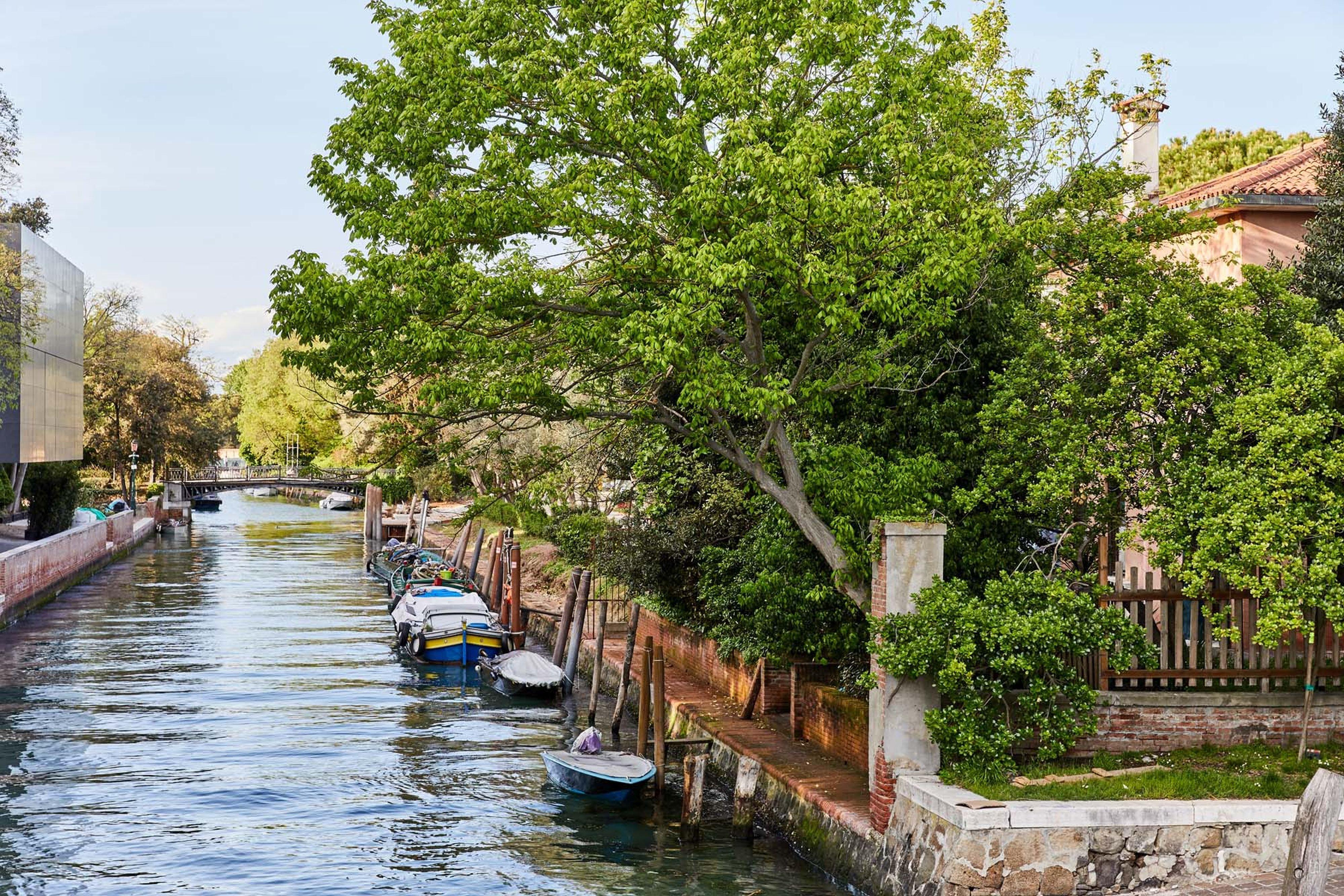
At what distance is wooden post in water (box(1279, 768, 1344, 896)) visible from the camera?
306 inches

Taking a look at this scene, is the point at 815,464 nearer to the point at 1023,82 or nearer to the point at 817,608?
the point at 817,608

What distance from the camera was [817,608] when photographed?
654 inches

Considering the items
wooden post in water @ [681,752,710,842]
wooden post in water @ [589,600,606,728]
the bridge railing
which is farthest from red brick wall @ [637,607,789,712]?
the bridge railing

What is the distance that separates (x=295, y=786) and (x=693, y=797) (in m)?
6.43

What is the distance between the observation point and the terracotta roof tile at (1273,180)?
23.0m

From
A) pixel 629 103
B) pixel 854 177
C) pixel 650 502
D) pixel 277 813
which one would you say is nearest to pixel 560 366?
pixel 629 103

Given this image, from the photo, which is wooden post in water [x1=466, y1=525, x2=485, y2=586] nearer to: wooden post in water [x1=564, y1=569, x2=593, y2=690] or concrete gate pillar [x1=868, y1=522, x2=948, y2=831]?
wooden post in water [x1=564, y1=569, x2=593, y2=690]

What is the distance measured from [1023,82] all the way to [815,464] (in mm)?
7661

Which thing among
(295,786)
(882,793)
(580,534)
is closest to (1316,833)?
(882,793)

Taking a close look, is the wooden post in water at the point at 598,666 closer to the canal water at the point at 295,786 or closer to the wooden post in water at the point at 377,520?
the canal water at the point at 295,786

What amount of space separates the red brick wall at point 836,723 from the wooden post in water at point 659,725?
1.93 metres

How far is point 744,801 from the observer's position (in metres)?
15.2

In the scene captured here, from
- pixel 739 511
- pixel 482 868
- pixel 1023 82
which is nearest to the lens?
pixel 482 868

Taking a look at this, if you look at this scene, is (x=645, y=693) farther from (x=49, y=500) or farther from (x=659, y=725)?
(x=49, y=500)
